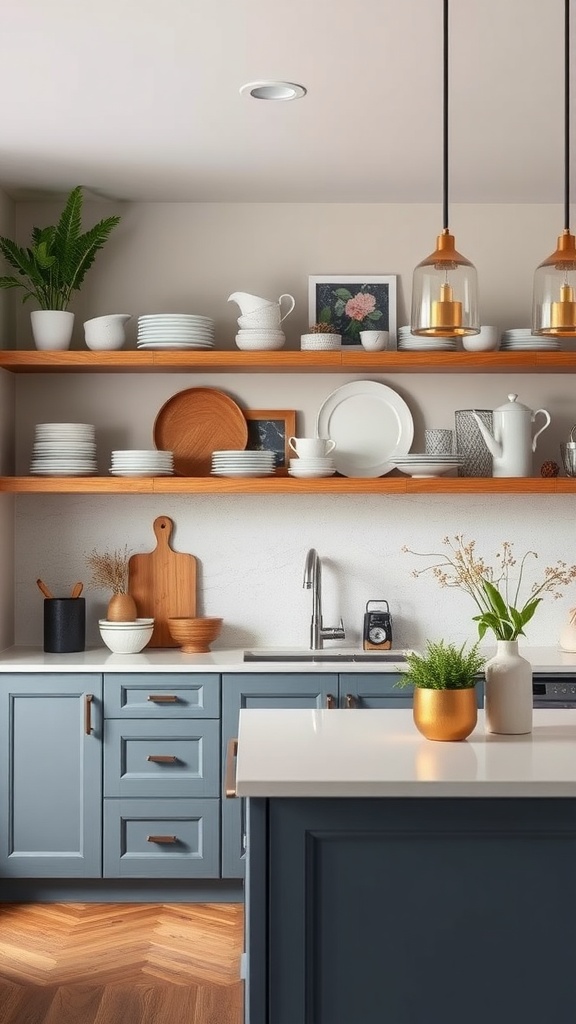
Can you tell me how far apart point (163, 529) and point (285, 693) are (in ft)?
3.04

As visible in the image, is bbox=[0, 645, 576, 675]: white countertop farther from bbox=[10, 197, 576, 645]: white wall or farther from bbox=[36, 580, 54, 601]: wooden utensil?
bbox=[10, 197, 576, 645]: white wall

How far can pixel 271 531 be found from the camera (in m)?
4.69

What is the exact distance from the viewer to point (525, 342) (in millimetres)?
4461

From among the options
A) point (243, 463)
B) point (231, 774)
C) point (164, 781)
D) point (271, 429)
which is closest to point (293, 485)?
point (243, 463)

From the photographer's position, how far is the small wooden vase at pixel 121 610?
4.48 metres

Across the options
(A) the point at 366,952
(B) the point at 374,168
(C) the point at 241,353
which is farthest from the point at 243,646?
(A) the point at 366,952

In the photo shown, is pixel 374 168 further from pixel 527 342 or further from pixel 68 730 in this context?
pixel 68 730

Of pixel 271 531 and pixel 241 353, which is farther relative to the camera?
pixel 271 531

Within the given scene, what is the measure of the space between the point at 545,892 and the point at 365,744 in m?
0.51

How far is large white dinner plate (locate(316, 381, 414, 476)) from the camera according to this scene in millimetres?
4637

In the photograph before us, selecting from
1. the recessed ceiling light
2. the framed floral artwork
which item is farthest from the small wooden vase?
the recessed ceiling light

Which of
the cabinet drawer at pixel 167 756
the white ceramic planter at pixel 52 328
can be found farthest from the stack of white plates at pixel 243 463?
the cabinet drawer at pixel 167 756

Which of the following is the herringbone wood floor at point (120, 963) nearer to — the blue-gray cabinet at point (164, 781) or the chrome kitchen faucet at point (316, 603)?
the blue-gray cabinet at point (164, 781)

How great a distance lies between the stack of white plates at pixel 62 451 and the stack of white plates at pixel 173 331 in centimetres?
A: 43
